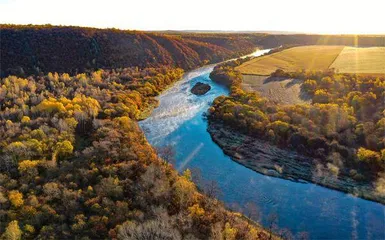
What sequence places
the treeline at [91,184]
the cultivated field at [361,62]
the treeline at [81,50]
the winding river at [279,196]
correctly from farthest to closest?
the treeline at [81,50]
the cultivated field at [361,62]
the winding river at [279,196]
the treeline at [91,184]

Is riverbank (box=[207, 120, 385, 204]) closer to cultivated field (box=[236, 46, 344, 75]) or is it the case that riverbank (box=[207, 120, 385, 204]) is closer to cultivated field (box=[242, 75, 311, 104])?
cultivated field (box=[242, 75, 311, 104])

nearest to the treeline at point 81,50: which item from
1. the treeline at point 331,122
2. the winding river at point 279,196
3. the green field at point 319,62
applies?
the green field at point 319,62

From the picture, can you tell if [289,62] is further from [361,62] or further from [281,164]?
[281,164]

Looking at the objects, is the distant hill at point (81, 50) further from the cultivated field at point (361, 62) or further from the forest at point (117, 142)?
the cultivated field at point (361, 62)

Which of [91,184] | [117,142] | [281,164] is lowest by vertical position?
[281,164]

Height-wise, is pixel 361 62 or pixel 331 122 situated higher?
pixel 361 62

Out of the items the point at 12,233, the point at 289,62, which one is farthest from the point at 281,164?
the point at 289,62

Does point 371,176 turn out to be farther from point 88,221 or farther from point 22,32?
Answer: point 22,32
